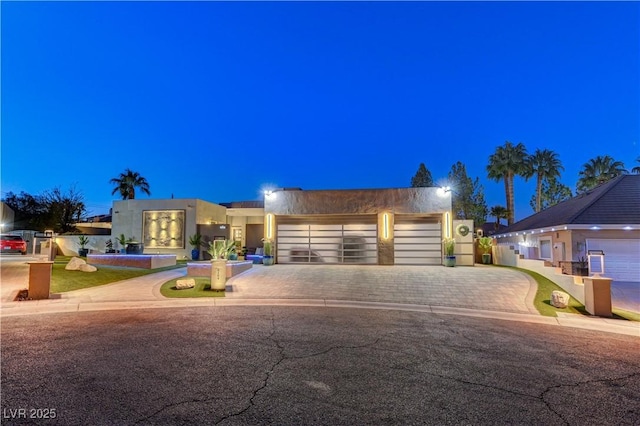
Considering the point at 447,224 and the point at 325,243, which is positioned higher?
the point at 447,224

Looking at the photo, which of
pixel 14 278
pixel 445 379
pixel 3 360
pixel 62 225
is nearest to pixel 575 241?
pixel 445 379

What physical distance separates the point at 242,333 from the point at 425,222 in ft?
49.8

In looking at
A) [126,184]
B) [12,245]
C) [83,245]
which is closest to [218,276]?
[83,245]

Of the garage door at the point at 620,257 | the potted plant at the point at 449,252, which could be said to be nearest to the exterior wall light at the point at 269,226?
the potted plant at the point at 449,252

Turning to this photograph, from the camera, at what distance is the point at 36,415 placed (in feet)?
11.0

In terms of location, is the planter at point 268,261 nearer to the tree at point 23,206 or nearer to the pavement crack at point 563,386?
the pavement crack at point 563,386

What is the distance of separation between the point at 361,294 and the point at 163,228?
712 inches

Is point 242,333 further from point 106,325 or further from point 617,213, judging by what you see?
point 617,213

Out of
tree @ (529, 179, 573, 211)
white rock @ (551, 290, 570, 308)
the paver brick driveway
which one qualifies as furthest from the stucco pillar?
tree @ (529, 179, 573, 211)

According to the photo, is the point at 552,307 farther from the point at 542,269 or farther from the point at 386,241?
the point at 386,241

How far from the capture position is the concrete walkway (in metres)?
9.14

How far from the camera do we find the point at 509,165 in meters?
37.7

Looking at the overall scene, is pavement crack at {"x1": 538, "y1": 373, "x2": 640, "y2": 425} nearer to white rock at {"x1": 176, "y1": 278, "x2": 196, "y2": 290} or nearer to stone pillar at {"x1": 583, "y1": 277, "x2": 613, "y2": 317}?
stone pillar at {"x1": 583, "y1": 277, "x2": 613, "y2": 317}

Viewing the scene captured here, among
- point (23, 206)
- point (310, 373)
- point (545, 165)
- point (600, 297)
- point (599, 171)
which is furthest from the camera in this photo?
point (23, 206)
